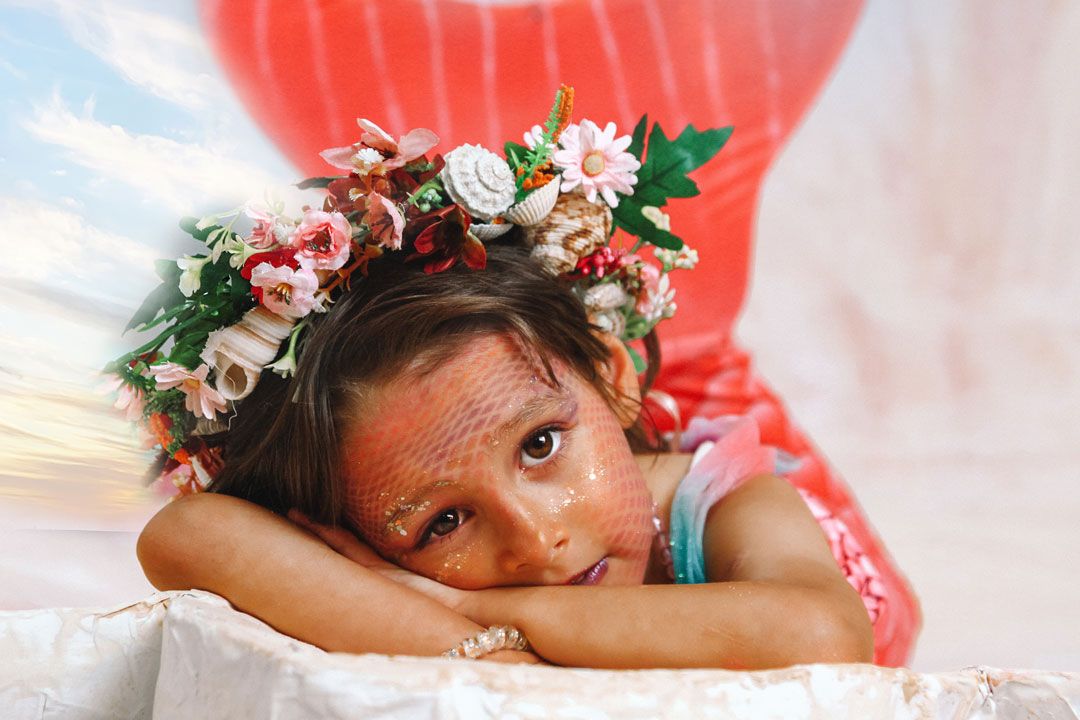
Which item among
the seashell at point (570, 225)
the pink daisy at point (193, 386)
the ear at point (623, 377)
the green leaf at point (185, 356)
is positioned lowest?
the ear at point (623, 377)

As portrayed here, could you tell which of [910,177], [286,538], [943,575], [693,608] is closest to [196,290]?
[286,538]

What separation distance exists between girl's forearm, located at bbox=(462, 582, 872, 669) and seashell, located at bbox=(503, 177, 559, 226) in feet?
1.42

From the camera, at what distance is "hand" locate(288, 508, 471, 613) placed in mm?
916

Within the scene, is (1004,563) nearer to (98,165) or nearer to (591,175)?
(591,175)

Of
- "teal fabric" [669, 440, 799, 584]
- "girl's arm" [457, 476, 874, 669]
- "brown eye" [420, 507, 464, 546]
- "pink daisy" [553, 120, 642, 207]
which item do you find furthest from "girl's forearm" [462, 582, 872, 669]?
"pink daisy" [553, 120, 642, 207]

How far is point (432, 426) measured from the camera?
901 mm

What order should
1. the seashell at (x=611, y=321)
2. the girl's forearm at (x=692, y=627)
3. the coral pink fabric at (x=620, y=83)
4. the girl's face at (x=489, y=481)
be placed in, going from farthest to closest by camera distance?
the coral pink fabric at (x=620, y=83) → the seashell at (x=611, y=321) → the girl's face at (x=489, y=481) → the girl's forearm at (x=692, y=627)

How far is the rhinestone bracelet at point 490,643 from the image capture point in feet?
2.68

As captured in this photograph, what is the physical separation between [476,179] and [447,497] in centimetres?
34

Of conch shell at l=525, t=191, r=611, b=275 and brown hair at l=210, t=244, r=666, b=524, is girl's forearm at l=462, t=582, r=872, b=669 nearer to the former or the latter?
brown hair at l=210, t=244, r=666, b=524

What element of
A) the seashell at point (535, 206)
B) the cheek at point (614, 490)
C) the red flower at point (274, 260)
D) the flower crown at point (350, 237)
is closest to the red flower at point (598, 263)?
the flower crown at point (350, 237)

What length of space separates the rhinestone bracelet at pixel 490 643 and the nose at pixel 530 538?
61 mm

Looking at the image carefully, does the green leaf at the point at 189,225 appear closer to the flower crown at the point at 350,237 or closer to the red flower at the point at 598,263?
the flower crown at the point at 350,237

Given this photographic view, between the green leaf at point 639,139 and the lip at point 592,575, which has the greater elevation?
the green leaf at point 639,139
